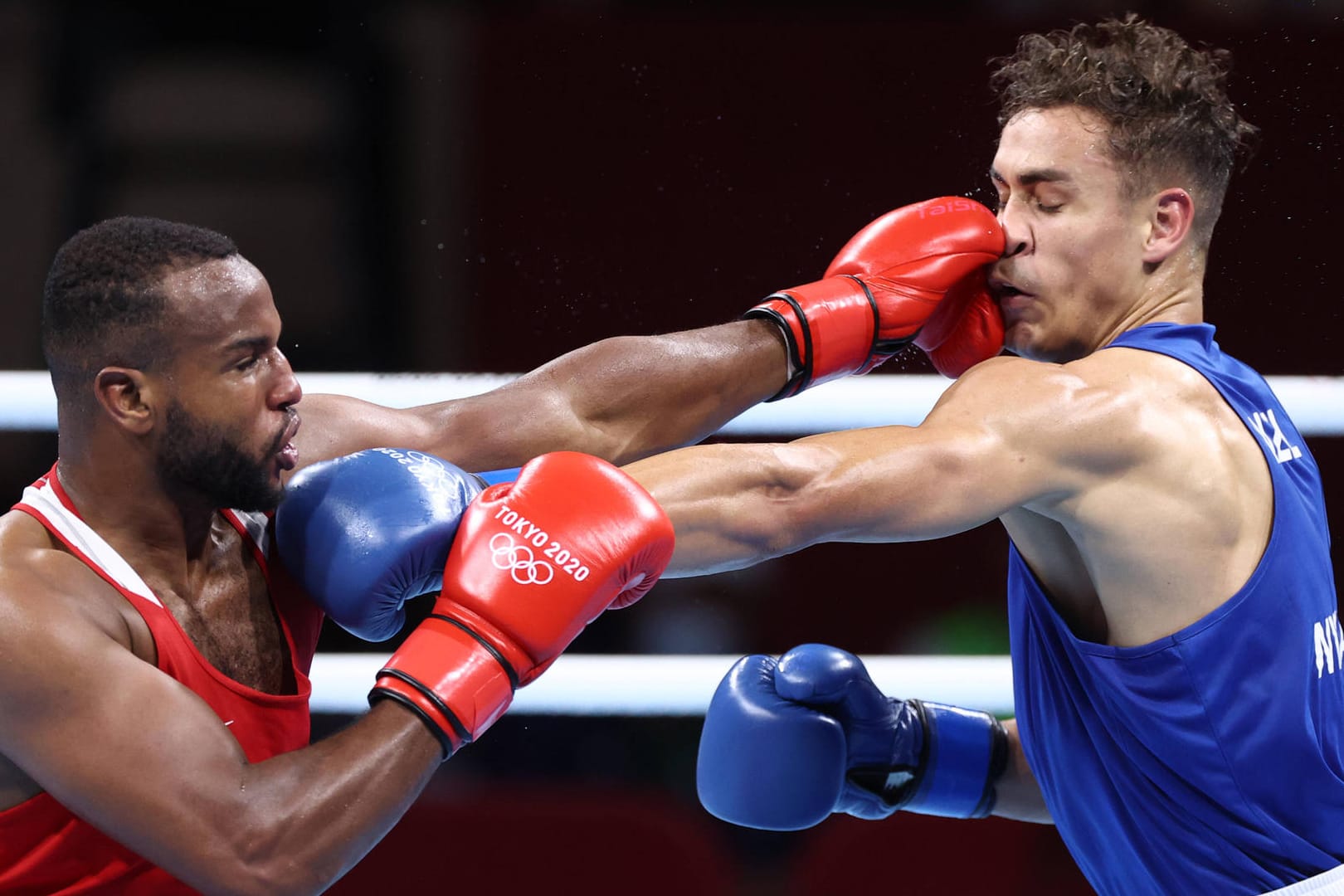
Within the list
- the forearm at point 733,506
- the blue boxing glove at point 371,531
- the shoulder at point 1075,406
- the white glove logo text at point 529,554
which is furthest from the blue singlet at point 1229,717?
the blue boxing glove at point 371,531

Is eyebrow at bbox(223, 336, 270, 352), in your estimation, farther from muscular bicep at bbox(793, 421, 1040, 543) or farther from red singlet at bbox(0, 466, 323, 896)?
muscular bicep at bbox(793, 421, 1040, 543)

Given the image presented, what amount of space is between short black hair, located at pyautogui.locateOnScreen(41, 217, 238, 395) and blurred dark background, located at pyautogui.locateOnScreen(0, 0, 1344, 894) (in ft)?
6.82

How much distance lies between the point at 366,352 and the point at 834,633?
1.62 metres

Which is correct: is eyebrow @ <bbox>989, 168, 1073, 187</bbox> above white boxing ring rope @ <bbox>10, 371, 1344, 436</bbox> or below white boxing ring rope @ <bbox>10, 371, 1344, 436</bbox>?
above

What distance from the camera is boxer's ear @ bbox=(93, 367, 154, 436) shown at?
6.24 ft

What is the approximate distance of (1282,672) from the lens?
2.08 metres

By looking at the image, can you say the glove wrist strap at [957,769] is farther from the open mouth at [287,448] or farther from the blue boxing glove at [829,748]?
Result: the open mouth at [287,448]

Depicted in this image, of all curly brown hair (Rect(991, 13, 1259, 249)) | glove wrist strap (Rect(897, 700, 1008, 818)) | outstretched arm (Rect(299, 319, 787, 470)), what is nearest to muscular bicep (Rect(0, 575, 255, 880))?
outstretched arm (Rect(299, 319, 787, 470))

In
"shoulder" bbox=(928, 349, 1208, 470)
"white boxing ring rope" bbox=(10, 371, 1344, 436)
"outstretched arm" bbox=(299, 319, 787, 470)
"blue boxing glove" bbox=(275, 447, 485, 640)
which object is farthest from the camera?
"white boxing ring rope" bbox=(10, 371, 1344, 436)

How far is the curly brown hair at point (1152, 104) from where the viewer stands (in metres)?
2.35

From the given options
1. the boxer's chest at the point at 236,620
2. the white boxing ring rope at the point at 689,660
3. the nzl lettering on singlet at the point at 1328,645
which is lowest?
the white boxing ring rope at the point at 689,660

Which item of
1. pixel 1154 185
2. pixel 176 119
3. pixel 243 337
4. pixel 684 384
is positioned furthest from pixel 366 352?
pixel 1154 185

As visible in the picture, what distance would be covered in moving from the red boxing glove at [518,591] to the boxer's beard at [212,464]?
1.02 ft

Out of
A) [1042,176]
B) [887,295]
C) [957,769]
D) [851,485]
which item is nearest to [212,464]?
[851,485]
